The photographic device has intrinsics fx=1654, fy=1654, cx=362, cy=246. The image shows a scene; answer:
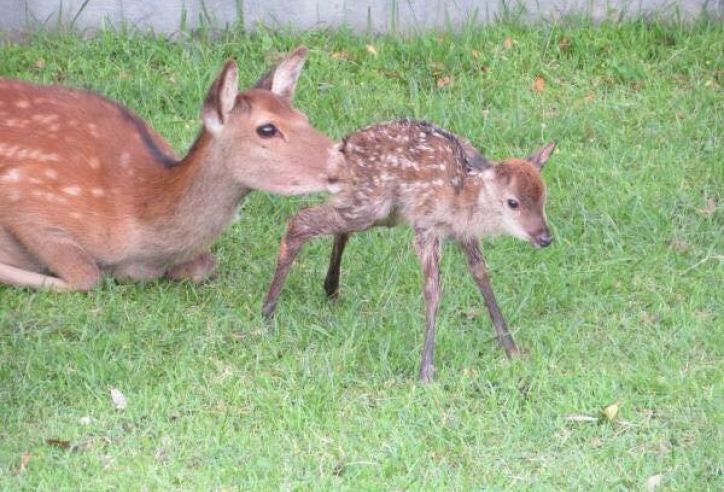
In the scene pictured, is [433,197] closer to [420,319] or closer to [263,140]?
[420,319]

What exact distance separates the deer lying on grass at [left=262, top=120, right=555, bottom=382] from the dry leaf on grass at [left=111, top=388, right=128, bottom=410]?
117cm

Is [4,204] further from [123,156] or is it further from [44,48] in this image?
[44,48]

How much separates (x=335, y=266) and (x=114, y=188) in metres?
1.19

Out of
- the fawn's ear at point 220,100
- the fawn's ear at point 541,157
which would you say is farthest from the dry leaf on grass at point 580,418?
the fawn's ear at point 220,100

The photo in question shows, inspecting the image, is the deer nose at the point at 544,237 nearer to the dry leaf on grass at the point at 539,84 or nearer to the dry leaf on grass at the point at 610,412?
the dry leaf on grass at the point at 610,412

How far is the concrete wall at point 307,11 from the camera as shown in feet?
33.0

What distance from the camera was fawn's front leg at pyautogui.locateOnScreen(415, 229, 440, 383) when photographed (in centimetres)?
698

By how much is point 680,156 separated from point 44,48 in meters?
3.84

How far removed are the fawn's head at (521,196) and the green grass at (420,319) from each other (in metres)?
0.55

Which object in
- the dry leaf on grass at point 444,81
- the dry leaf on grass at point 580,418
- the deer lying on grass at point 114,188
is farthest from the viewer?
the dry leaf on grass at point 444,81

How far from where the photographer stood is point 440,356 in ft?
23.7

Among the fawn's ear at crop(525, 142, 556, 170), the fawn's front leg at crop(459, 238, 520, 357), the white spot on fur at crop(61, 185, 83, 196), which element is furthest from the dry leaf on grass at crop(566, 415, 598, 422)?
the white spot on fur at crop(61, 185, 83, 196)

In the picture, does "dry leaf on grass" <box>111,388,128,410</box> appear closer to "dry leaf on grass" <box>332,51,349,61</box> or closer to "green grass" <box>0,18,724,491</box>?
"green grass" <box>0,18,724,491</box>

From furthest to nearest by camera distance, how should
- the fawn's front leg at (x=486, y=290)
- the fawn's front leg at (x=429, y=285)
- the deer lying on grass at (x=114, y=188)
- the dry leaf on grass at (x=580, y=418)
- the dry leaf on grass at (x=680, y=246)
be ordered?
the dry leaf on grass at (x=680, y=246)
the deer lying on grass at (x=114, y=188)
the fawn's front leg at (x=486, y=290)
the fawn's front leg at (x=429, y=285)
the dry leaf on grass at (x=580, y=418)
